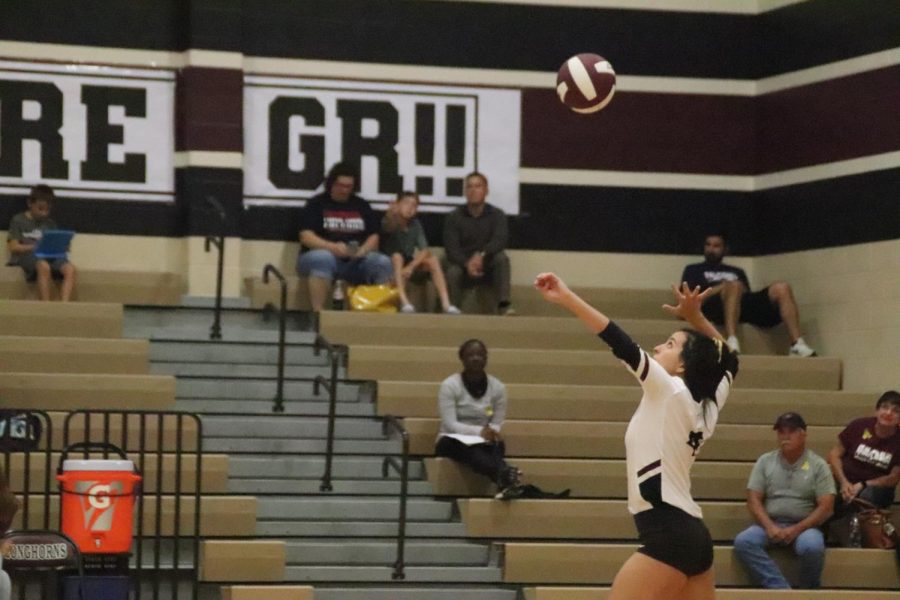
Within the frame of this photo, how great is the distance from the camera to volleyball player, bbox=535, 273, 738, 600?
263 inches

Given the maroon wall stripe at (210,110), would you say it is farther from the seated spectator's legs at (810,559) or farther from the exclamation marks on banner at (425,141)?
the seated spectator's legs at (810,559)

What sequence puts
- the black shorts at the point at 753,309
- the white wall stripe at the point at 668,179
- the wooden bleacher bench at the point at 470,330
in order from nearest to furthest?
the wooden bleacher bench at the point at 470,330 → the black shorts at the point at 753,309 → the white wall stripe at the point at 668,179

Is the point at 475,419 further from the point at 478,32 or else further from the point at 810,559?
the point at 478,32

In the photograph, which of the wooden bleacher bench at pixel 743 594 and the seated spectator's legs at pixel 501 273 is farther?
the seated spectator's legs at pixel 501 273

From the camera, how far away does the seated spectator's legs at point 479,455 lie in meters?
11.3

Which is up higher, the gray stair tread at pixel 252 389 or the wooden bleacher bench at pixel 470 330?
the wooden bleacher bench at pixel 470 330

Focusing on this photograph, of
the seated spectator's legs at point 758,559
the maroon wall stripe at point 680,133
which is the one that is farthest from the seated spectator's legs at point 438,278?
the seated spectator's legs at point 758,559

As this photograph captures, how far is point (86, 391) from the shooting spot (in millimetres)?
11695

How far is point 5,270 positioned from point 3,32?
1.97 metres

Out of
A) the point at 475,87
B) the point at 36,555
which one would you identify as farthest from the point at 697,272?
the point at 36,555

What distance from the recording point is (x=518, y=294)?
14.5 meters

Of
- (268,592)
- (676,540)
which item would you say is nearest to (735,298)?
(268,592)

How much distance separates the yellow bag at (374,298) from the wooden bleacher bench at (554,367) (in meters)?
0.70

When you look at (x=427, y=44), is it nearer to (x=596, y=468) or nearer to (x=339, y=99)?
Result: (x=339, y=99)
